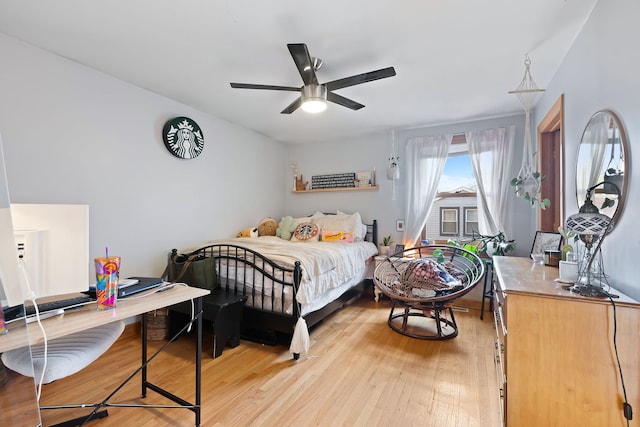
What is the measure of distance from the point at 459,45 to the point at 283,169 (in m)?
3.48

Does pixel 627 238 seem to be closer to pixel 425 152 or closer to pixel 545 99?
pixel 545 99

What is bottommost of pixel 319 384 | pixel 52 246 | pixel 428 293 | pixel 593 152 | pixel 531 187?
pixel 319 384

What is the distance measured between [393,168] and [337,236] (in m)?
1.29

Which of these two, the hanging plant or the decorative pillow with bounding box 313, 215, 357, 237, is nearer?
the hanging plant

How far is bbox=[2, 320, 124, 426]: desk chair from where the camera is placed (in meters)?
0.99

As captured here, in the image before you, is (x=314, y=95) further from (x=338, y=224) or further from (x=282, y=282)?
(x=338, y=224)

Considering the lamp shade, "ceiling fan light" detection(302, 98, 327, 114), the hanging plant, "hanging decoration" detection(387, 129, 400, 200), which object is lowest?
the lamp shade

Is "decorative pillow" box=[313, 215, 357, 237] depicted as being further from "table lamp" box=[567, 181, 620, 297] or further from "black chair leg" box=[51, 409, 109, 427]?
"black chair leg" box=[51, 409, 109, 427]

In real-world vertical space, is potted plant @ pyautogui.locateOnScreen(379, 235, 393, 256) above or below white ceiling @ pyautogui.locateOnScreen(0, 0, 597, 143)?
below

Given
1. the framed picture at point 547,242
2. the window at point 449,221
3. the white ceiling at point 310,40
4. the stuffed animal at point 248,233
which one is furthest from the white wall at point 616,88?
the stuffed animal at point 248,233

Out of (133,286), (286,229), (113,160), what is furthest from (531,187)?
(113,160)

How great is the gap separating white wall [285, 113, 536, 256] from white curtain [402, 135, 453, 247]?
123 mm

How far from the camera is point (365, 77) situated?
80.4 inches

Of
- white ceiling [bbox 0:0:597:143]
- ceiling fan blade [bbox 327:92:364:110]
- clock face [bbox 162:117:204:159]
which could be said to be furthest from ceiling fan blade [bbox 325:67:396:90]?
clock face [bbox 162:117:204:159]
